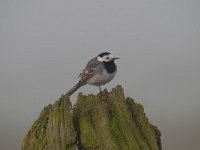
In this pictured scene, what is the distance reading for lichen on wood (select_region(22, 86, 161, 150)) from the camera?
184 inches

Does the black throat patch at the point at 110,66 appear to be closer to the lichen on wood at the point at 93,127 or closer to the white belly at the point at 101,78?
the white belly at the point at 101,78

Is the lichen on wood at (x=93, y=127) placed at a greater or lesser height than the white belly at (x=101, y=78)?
lesser

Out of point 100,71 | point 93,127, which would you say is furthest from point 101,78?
point 93,127

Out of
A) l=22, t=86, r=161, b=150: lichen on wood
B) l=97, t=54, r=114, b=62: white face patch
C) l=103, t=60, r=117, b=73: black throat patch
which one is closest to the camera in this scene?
l=22, t=86, r=161, b=150: lichen on wood

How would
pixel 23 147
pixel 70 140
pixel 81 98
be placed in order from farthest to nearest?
pixel 81 98, pixel 23 147, pixel 70 140

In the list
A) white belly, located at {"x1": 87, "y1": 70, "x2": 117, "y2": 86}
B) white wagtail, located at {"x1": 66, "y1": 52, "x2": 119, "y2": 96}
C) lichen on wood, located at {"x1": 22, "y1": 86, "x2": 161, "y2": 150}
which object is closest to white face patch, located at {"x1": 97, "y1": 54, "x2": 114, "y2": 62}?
white wagtail, located at {"x1": 66, "y1": 52, "x2": 119, "y2": 96}

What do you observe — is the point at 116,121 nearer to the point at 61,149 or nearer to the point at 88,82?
the point at 61,149

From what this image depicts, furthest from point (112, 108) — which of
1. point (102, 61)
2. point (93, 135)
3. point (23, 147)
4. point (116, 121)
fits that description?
point (102, 61)

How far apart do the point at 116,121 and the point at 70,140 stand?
0.63 metres

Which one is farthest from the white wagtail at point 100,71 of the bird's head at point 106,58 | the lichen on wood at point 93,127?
the lichen on wood at point 93,127

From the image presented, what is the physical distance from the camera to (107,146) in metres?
4.63

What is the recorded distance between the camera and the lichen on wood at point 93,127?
4680mm

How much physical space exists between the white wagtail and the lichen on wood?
471 centimetres

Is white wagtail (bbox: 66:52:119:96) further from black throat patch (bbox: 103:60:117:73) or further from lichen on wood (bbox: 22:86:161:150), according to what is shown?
lichen on wood (bbox: 22:86:161:150)
